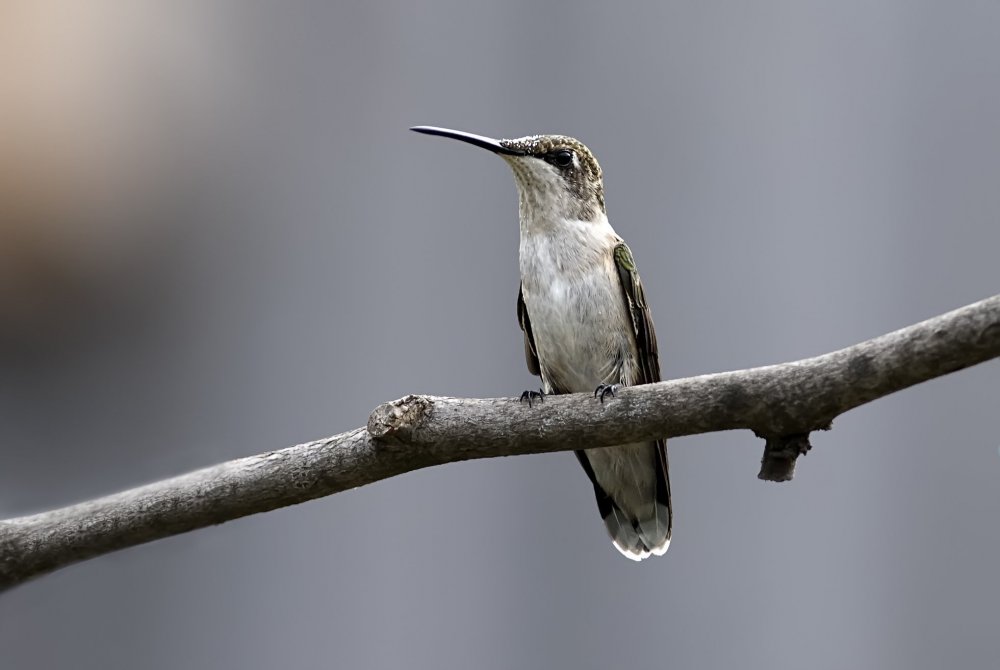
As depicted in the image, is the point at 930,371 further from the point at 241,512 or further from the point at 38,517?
the point at 38,517

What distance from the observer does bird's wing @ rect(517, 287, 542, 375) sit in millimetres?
3074

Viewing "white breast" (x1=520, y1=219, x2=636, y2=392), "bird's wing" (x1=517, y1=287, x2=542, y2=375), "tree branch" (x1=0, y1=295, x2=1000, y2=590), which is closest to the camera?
"tree branch" (x1=0, y1=295, x2=1000, y2=590)

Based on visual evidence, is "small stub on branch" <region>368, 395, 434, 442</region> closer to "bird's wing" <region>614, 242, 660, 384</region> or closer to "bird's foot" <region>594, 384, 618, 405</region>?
"bird's foot" <region>594, 384, 618, 405</region>

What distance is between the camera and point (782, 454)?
2.06 metres

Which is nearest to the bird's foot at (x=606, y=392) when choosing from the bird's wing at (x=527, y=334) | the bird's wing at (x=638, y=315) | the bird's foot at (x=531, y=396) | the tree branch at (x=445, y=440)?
the tree branch at (x=445, y=440)

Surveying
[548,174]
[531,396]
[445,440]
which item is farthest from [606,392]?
[548,174]

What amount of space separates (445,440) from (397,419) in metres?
0.11

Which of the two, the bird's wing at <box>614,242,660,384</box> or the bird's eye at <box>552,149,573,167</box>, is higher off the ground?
the bird's eye at <box>552,149,573,167</box>

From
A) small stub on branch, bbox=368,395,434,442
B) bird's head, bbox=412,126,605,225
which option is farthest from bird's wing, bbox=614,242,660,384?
small stub on branch, bbox=368,395,434,442

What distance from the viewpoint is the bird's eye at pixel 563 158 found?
9.51 feet

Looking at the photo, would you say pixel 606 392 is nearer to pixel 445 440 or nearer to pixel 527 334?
pixel 445 440

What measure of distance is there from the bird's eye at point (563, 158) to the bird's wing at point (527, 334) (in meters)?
0.37

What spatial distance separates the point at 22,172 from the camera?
14.8ft

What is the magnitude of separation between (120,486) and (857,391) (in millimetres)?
1787
